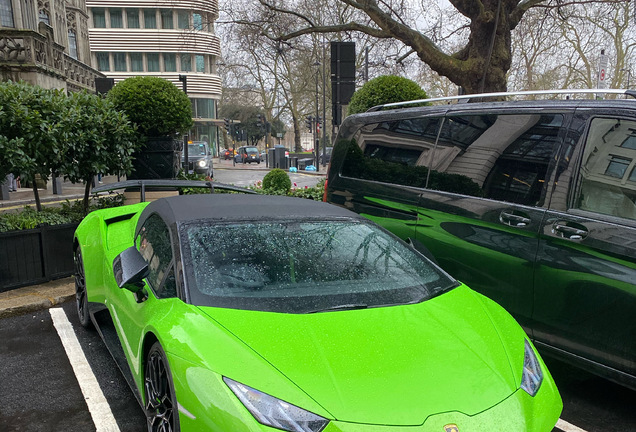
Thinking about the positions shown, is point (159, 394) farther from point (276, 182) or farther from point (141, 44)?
point (141, 44)

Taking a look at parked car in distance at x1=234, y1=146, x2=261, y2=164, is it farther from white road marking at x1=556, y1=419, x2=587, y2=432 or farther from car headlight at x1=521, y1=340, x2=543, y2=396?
Answer: car headlight at x1=521, y1=340, x2=543, y2=396

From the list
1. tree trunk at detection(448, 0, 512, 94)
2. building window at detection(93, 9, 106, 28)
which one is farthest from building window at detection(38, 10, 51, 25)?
building window at detection(93, 9, 106, 28)

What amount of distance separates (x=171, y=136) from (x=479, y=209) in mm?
5950

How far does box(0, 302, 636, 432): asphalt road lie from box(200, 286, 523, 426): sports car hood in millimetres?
1147

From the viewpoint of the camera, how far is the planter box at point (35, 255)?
19.0ft

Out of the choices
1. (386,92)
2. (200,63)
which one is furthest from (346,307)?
(200,63)

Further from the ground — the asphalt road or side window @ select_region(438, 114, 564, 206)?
side window @ select_region(438, 114, 564, 206)

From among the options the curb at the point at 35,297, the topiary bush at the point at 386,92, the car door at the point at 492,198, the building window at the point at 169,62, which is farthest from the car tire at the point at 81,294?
the building window at the point at 169,62

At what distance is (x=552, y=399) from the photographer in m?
2.45

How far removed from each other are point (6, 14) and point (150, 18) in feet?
167

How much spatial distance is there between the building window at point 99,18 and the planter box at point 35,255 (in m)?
71.3

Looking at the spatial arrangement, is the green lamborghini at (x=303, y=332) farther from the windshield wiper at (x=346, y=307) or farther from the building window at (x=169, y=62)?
the building window at (x=169, y=62)

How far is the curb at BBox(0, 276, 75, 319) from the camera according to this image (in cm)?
536

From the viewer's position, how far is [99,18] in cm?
6894
